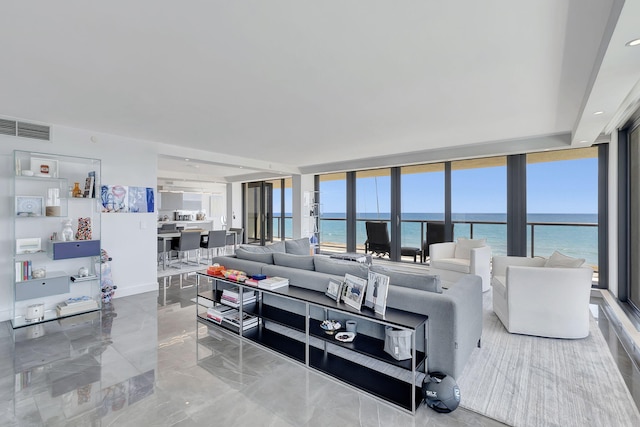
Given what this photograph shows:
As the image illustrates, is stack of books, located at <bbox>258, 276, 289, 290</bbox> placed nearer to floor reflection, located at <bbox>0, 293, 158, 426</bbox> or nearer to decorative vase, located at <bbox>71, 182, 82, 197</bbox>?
floor reflection, located at <bbox>0, 293, 158, 426</bbox>

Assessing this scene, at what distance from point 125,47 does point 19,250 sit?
3.11 meters

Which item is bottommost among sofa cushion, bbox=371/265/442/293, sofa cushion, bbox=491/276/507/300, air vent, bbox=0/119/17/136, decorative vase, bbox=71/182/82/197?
sofa cushion, bbox=491/276/507/300

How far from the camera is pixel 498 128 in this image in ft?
14.2

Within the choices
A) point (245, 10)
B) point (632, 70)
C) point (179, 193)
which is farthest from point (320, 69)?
point (179, 193)

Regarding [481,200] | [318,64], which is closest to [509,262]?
[481,200]

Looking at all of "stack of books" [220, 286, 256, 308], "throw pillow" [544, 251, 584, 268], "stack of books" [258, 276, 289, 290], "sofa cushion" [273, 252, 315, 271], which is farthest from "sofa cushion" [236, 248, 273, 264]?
"throw pillow" [544, 251, 584, 268]

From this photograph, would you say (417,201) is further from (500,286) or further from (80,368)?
(80,368)

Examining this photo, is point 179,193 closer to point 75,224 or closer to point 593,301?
point 75,224

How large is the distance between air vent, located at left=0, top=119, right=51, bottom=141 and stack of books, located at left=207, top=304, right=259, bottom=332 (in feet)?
10.4

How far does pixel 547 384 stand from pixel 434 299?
1.10 m

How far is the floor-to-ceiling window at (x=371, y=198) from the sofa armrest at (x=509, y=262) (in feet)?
10.4

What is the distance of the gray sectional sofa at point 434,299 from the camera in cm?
217

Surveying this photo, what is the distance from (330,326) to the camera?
2525 millimetres

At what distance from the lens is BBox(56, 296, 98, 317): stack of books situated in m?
3.81
